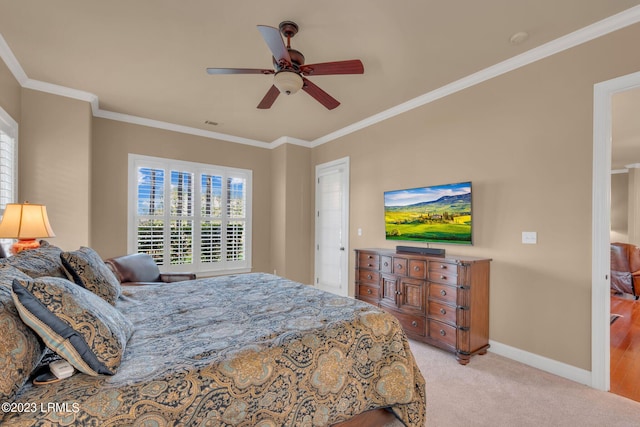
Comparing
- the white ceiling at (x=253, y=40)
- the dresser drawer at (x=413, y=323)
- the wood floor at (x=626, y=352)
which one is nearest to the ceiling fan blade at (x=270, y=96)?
the white ceiling at (x=253, y=40)

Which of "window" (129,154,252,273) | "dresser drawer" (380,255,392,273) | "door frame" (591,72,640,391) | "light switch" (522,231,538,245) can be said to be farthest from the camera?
"window" (129,154,252,273)

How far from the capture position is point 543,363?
263 centimetres

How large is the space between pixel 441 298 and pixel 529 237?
101cm

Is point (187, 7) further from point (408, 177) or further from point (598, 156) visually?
point (598, 156)

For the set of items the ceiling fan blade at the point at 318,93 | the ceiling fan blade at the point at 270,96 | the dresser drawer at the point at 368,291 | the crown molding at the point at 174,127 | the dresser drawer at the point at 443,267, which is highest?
the crown molding at the point at 174,127

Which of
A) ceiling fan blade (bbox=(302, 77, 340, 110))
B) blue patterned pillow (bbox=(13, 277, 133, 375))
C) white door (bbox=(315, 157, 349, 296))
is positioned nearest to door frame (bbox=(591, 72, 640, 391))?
ceiling fan blade (bbox=(302, 77, 340, 110))

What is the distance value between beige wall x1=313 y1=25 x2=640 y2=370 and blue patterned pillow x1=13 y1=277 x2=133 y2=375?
10.6 ft

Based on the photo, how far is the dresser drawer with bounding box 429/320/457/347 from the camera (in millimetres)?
2816

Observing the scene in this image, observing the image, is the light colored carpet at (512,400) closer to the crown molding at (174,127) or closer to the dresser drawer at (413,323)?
the dresser drawer at (413,323)

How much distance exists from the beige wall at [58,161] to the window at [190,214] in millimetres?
852

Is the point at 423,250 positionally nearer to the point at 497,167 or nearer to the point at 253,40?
the point at 497,167

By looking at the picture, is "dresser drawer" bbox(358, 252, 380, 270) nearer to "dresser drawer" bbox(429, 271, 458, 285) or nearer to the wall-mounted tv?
the wall-mounted tv

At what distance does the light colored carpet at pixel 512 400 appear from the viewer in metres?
1.96

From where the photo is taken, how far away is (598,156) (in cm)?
237
